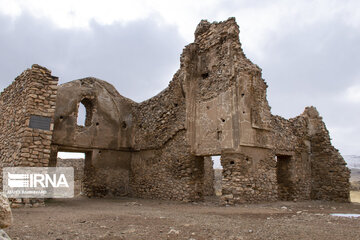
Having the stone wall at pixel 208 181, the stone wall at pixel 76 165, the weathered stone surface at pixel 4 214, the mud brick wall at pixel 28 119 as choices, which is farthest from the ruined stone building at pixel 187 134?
the weathered stone surface at pixel 4 214

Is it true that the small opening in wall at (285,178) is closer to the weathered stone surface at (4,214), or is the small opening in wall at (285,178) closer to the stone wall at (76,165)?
the weathered stone surface at (4,214)

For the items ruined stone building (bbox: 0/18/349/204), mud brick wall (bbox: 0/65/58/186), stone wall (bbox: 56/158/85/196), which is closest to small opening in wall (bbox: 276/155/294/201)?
ruined stone building (bbox: 0/18/349/204)

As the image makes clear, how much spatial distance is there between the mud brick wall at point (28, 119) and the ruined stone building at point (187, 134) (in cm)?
3

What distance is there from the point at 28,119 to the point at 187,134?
521 centimetres

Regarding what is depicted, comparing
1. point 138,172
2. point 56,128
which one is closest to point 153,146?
point 138,172

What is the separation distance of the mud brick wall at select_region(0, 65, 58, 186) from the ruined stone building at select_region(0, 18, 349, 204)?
0.03 m

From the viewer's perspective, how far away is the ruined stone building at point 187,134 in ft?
29.7

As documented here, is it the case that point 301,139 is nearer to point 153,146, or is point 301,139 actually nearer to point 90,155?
point 153,146

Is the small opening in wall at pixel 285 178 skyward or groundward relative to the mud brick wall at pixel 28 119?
groundward

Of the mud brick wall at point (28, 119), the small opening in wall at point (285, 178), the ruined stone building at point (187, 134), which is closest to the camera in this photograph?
the mud brick wall at point (28, 119)

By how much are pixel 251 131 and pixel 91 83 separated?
7373 mm

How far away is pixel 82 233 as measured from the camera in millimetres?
4129

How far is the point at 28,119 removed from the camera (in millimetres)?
8586

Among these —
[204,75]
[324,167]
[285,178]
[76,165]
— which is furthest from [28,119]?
[324,167]
